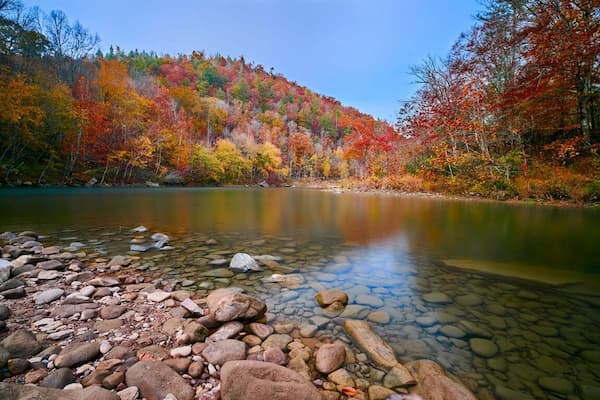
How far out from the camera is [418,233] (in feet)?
22.6

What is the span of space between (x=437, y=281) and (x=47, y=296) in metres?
4.50

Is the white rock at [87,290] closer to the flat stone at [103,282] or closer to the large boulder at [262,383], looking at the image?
the flat stone at [103,282]

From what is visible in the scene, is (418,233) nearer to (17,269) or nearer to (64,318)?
(64,318)

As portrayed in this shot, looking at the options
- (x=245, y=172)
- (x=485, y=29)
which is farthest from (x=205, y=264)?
(x=245, y=172)

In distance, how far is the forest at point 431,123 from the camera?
1240 cm

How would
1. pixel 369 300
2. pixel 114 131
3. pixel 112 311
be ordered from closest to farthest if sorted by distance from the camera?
pixel 112 311
pixel 369 300
pixel 114 131

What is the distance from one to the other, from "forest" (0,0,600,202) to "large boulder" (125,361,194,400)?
16130mm

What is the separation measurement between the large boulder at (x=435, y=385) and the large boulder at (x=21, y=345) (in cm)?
247

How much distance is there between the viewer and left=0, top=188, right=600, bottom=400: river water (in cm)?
196

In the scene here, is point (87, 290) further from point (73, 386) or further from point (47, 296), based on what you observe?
point (73, 386)

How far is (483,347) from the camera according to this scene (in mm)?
2123

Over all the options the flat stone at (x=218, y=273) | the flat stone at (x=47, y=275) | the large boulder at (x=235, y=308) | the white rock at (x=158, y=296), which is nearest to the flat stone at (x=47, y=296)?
the flat stone at (x=47, y=275)

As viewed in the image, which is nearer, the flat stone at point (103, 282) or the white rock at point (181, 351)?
the white rock at point (181, 351)

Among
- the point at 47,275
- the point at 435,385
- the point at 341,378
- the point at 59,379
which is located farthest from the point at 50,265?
the point at 435,385
